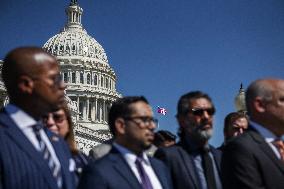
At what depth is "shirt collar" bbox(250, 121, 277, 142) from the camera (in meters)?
5.34

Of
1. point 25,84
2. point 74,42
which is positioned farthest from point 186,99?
point 74,42

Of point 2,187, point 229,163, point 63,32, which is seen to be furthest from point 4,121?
point 63,32

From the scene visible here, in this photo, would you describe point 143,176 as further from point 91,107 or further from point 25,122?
point 91,107

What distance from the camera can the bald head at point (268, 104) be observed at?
211 inches

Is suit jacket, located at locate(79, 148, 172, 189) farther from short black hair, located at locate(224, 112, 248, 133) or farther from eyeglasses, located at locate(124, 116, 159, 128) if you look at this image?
short black hair, located at locate(224, 112, 248, 133)

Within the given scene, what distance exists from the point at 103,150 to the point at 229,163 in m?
1.98

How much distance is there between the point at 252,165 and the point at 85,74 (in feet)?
315

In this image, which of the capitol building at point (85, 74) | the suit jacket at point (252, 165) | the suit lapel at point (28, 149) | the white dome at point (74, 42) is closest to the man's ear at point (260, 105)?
the suit jacket at point (252, 165)

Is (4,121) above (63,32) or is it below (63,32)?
below

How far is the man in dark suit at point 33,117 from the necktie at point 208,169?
1.67m

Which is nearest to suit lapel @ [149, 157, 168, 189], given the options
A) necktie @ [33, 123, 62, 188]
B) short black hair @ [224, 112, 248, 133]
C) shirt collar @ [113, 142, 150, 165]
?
shirt collar @ [113, 142, 150, 165]

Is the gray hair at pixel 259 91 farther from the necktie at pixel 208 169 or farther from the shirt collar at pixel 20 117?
the shirt collar at pixel 20 117

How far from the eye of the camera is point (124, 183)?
4945 millimetres

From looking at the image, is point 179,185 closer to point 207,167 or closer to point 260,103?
point 207,167
